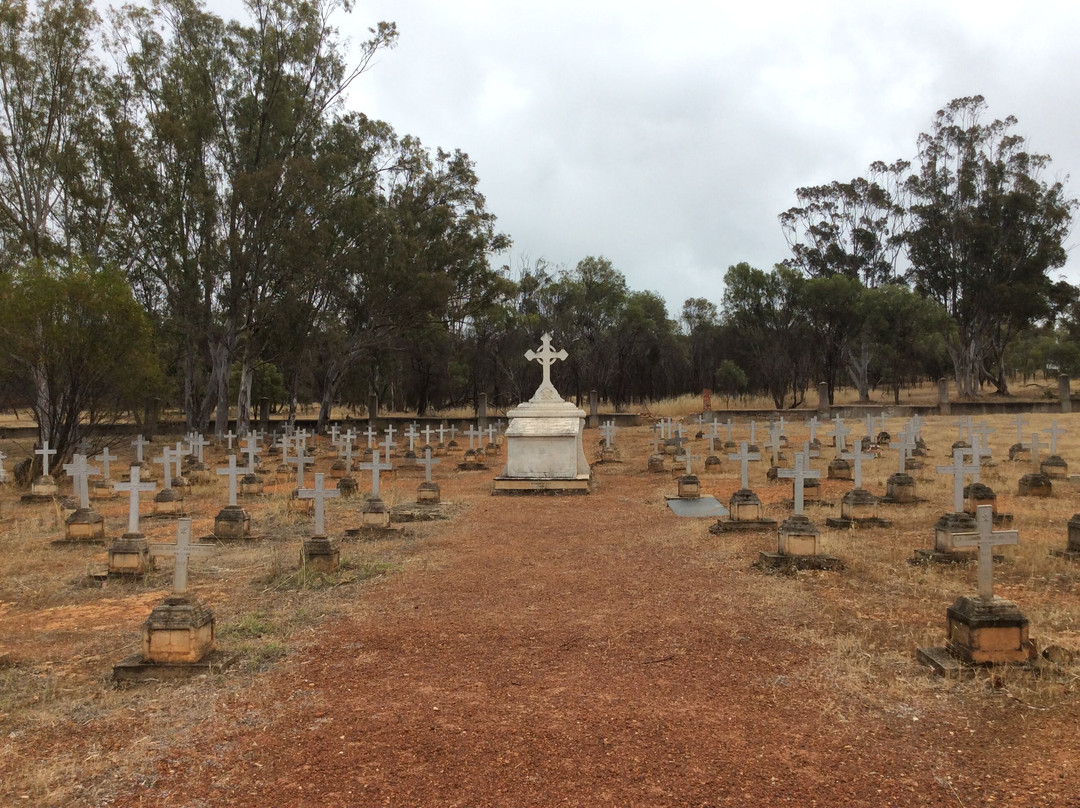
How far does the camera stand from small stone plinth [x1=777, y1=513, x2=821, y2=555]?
26.2 ft

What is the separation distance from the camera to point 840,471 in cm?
1582

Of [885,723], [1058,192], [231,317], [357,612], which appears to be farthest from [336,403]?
[885,723]

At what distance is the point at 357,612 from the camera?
21.6ft

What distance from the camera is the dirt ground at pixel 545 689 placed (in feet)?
11.6

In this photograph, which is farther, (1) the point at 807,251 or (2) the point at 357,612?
(1) the point at 807,251

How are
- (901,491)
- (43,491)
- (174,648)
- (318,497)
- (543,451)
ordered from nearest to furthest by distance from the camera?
(174,648) < (318,497) < (901,491) < (43,491) < (543,451)

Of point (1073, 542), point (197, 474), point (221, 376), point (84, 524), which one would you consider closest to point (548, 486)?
point (84, 524)

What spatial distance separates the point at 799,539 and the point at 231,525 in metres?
7.10

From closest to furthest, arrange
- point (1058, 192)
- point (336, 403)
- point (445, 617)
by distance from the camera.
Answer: point (445, 617), point (1058, 192), point (336, 403)

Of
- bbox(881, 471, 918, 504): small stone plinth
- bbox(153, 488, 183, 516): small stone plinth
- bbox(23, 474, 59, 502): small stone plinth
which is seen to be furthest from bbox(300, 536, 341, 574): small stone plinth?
bbox(23, 474, 59, 502): small stone plinth

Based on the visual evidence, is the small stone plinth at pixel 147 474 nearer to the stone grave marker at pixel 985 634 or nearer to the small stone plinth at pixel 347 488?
the small stone plinth at pixel 347 488

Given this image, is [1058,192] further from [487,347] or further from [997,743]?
[997,743]

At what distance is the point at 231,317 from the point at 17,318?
12.3 metres

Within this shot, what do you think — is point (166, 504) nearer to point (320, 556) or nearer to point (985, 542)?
point (320, 556)
